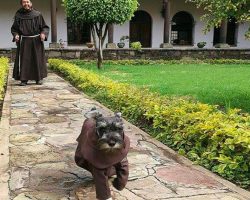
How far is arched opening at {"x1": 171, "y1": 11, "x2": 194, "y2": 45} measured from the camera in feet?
67.4

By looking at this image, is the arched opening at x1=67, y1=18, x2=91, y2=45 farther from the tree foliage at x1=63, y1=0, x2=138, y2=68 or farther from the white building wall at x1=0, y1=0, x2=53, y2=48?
the tree foliage at x1=63, y1=0, x2=138, y2=68

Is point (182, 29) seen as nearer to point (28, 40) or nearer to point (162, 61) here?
point (162, 61)

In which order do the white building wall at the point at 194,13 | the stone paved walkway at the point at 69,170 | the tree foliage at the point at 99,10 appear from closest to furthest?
the stone paved walkway at the point at 69,170 < the tree foliage at the point at 99,10 < the white building wall at the point at 194,13

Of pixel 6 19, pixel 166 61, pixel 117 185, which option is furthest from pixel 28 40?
pixel 6 19

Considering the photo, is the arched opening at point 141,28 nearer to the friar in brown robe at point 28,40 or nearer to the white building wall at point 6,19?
the white building wall at point 6,19

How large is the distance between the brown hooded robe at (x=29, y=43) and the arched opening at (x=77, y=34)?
10.7 m

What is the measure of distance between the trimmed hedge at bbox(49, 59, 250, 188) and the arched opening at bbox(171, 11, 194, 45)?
14.9 metres

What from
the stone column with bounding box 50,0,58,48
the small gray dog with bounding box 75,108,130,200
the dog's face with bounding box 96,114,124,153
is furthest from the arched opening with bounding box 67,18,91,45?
the dog's face with bounding box 96,114,124,153

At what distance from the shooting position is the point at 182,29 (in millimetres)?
20703

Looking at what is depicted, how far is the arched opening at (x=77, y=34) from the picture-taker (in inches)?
763

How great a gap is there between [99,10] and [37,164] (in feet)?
28.9

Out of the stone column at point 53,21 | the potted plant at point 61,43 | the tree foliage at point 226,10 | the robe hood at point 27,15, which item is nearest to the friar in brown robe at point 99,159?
the tree foliage at point 226,10

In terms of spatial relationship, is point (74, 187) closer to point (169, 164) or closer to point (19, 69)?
point (169, 164)

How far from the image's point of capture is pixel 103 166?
2650mm
